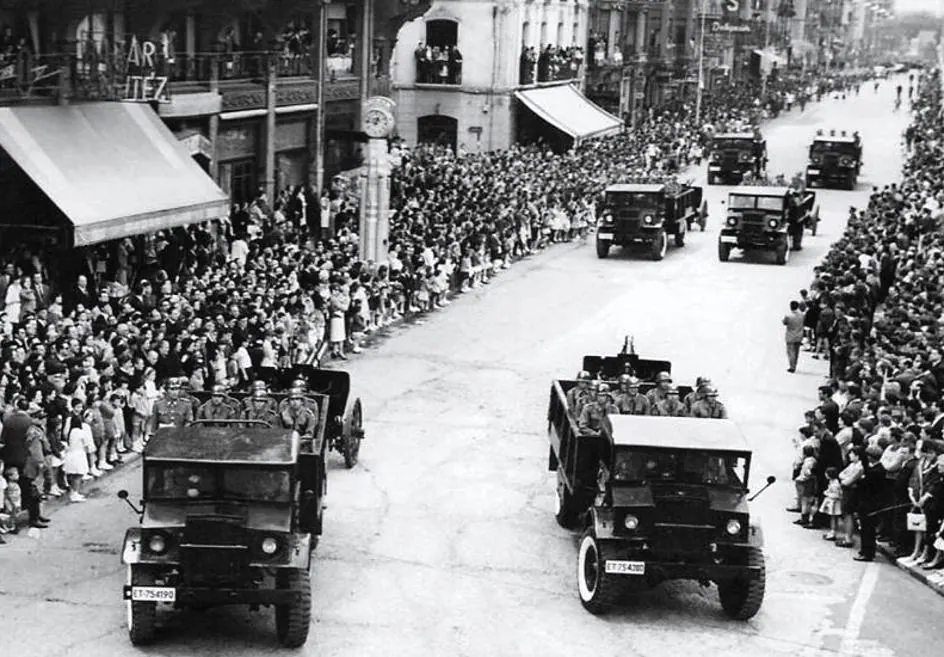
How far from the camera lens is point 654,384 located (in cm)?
1897

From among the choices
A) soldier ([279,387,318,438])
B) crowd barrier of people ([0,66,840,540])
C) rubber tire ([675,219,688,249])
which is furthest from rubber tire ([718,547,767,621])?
rubber tire ([675,219,688,249])

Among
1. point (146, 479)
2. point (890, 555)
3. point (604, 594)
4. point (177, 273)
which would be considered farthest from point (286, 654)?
point (177, 273)

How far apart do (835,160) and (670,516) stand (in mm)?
44186

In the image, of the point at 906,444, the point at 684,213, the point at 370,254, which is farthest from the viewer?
the point at 684,213

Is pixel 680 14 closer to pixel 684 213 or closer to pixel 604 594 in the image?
pixel 684 213

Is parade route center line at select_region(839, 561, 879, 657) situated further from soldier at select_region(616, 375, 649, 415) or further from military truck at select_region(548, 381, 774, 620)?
soldier at select_region(616, 375, 649, 415)

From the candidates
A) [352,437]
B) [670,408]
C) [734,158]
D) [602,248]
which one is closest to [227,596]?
[670,408]

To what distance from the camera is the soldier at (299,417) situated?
54.1ft

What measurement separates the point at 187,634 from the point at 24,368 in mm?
5621

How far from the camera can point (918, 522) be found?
16719mm

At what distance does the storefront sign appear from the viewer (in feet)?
88.8

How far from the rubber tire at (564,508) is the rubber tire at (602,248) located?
21474 mm

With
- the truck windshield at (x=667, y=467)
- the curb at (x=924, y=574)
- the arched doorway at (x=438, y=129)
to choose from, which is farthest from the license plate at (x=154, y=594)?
the arched doorway at (x=438, y=129)

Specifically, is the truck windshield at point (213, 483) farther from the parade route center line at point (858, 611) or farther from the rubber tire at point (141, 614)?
the parade route center line at point (858, 611)
